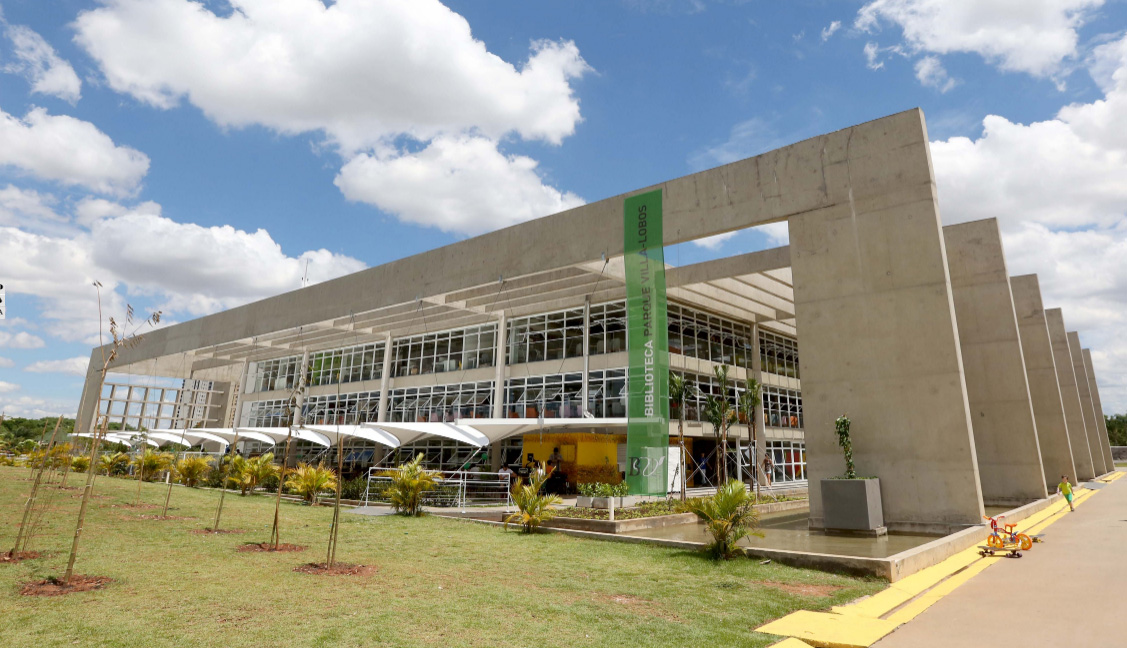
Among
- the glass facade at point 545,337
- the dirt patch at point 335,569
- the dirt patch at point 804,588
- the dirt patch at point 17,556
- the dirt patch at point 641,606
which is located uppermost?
the glass facade at point 545,337

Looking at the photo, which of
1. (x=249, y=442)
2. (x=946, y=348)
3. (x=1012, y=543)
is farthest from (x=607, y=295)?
(x=249, y=442)

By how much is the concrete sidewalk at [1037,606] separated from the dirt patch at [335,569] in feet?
19.8

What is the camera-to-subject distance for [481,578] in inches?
306

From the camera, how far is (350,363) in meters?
38.6

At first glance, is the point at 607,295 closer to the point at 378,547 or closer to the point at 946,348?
the point at 946,348

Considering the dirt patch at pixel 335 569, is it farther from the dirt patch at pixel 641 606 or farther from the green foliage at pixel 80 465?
the green foliage at pixel 80 465

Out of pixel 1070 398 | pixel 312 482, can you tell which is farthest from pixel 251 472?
pixel 1070 398

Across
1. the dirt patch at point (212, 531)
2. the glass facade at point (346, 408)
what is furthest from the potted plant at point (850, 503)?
the glass facade at point (346, 408)

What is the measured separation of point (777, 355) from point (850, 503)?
21.1m

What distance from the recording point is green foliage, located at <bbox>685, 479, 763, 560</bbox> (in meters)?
9.58

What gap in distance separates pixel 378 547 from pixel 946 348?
12740mm

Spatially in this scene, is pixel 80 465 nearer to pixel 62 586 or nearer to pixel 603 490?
pixel 603 490

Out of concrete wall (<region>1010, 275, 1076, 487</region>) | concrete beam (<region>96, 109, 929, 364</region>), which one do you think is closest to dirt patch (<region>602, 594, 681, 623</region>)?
concrete beam (<region>96, 109, 929, 364</region>)

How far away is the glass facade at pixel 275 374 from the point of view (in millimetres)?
42625
